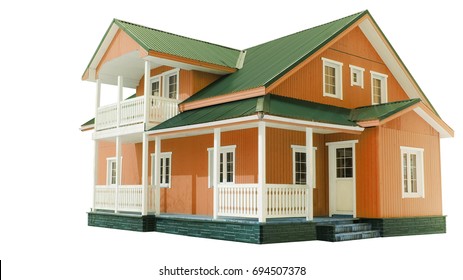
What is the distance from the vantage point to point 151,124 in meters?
18.5

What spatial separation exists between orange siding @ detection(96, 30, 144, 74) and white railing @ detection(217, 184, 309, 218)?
21.5 ft

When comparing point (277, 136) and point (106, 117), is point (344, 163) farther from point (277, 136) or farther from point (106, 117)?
point (106, 117)

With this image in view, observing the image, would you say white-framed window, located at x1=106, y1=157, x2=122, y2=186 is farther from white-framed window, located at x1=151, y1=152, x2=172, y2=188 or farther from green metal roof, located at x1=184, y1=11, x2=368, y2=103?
green metal roof, located at x1=184, y1=11, x2=368, y2=103

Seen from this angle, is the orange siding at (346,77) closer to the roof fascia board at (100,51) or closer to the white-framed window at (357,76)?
the white-framed window at (357,76)

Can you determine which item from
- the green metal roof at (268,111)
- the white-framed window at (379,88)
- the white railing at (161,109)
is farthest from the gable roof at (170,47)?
the white-framed window at (379,88)

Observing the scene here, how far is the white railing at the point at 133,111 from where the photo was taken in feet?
61.7

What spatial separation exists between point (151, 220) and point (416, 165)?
9.43 meters

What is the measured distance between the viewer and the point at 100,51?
21062 mm

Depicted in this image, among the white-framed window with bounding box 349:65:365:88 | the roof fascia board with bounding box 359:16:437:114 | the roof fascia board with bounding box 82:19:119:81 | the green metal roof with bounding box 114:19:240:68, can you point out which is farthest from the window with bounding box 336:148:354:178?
the roof fascia board with bounding box 82:19:119:81

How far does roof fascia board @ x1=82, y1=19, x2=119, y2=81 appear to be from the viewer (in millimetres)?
20391

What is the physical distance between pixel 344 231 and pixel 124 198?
813cm

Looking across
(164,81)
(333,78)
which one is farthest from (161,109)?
(333,78)

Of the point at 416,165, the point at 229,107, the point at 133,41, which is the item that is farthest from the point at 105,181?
the point at 416,165

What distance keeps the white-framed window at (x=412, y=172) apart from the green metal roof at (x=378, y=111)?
1415 mm
